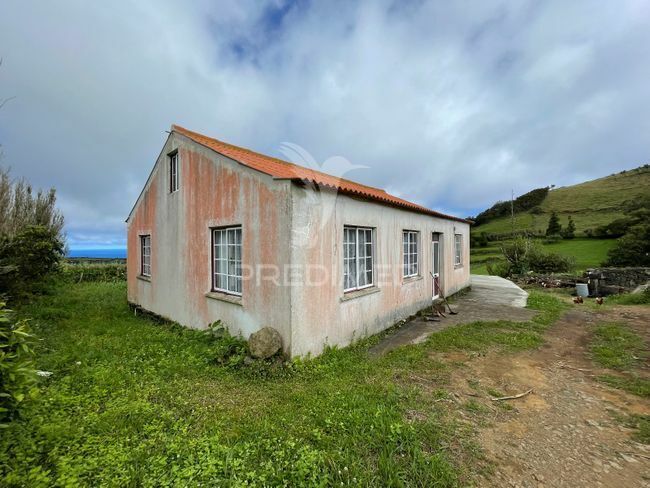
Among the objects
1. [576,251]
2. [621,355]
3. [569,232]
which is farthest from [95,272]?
[569,232]

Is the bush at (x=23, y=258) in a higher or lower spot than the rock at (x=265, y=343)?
higher

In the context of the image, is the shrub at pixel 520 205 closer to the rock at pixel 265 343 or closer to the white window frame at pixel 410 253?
the white window frame at pixel 410 253

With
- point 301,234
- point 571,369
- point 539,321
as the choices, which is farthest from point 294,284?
point 539,321

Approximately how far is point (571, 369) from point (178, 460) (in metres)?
6.75

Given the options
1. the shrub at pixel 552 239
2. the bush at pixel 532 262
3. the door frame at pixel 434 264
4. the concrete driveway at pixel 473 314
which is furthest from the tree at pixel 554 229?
the door frame at pixel 434 264

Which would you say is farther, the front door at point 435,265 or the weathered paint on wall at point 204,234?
the front door at point 435,265

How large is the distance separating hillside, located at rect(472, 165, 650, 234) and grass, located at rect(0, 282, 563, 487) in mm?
46970

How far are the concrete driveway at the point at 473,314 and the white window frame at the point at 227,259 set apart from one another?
3.51m

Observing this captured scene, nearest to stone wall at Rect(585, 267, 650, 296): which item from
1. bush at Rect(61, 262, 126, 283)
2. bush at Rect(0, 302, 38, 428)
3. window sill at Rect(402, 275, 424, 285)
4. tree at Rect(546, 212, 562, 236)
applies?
window sill at Rect(402, 275, 424, 285)

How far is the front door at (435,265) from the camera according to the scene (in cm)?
1104

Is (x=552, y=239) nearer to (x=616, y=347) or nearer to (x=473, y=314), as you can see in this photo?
(x=473, y=314)

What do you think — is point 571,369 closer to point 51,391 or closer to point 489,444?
point 489,444

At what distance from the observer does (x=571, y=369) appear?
550cm

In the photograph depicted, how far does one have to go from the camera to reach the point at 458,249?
14.3m
